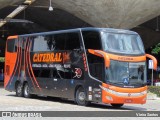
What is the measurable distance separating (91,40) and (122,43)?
141cm

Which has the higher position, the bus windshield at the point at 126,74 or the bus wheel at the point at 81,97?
the bus windshield at the point at 126,74

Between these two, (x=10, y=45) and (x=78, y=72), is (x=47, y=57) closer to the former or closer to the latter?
(x=78, y=72)

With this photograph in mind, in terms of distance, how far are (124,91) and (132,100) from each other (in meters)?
0.58

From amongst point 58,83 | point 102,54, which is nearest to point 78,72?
point 58,83

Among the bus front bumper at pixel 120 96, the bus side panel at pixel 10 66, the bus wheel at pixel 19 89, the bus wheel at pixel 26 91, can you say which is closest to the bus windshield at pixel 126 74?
the bus front bumper at pixel 120 96

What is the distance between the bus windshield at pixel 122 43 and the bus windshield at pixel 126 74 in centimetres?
59

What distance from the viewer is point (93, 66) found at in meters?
21.2

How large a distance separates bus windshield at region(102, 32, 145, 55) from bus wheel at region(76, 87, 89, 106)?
2.51 meters

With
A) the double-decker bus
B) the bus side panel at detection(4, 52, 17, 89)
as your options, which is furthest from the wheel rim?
the bus side panel at detection(4, 52, 17, 89)

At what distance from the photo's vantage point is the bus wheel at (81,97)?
21.9 metres

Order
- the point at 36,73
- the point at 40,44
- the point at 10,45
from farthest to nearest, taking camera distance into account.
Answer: the point at 10,45 → the point at 36,73 → the point at 40,44

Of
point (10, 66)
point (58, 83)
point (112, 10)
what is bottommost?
point (58, 83)

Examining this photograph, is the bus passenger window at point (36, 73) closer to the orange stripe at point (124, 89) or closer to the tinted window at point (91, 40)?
the tinted window at point (91, 40)

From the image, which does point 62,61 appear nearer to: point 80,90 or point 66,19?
point 80,90
